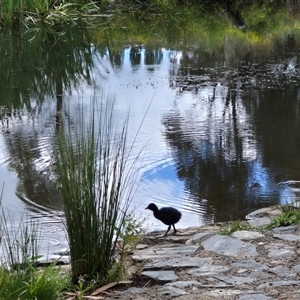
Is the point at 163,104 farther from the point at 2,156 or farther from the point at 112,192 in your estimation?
the point at 112,192

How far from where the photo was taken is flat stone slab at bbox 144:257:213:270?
3520mm

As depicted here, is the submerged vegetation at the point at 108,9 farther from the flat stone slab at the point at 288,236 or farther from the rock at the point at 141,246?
the flat stone slab at the point at 288,236

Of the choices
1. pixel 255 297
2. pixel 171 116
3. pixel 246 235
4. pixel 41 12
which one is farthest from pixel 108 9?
pixel 255 297

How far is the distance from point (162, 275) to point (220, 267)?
1.07 feet

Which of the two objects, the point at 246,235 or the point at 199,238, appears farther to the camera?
the point at 199,238

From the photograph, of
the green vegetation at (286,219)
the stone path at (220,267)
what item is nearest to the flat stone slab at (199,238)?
the stone path at (220,267)

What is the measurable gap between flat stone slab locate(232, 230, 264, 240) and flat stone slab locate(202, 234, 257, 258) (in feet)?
Answer: 0.30

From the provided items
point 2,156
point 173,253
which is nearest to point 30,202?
point 2,156

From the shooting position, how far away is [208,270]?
3.42 m

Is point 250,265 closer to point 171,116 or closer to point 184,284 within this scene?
point 184,284

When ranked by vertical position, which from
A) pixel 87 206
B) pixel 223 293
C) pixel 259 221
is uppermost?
pixel 87 206

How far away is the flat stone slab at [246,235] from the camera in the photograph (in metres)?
4.00

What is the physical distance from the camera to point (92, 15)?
57.6 ft

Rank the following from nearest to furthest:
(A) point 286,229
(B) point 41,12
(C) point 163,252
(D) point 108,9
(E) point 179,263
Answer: (E) point 179,263 < (C) point 163,252 < (A) point 286,229 < (B) point 41,12 < (D) point 108,9
